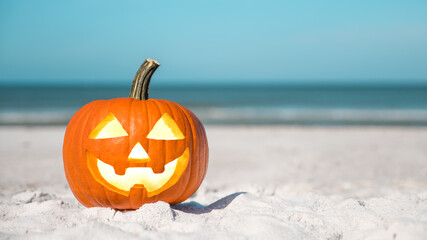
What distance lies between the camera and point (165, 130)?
294 centimetres

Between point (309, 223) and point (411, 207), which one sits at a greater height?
point (411, 207)

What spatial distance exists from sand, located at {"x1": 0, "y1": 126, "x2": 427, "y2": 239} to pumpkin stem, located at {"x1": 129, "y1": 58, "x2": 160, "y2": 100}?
3.09 ft

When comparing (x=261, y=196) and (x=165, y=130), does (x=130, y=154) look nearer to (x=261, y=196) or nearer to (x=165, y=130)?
(x=165, y=130)

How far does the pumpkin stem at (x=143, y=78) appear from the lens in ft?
10.4

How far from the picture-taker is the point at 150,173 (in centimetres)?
289

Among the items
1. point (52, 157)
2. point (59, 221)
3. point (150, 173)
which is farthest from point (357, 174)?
point (52, 157)

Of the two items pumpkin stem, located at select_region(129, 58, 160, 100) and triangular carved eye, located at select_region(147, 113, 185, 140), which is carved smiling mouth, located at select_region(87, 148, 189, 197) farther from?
pumpkin stem, located at select_region(129, 58, 160, 100)

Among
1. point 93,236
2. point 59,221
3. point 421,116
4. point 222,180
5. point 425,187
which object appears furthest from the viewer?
point 421,116

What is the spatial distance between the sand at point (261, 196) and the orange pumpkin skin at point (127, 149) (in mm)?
130

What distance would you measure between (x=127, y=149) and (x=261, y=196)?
1522mm

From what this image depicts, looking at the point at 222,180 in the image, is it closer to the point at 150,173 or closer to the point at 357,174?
the point at 357,174

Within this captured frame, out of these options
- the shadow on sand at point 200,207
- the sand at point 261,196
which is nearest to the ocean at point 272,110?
the sand at point 261,196

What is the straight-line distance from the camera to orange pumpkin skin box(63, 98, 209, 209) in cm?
284

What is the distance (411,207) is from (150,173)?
2.15 metres
